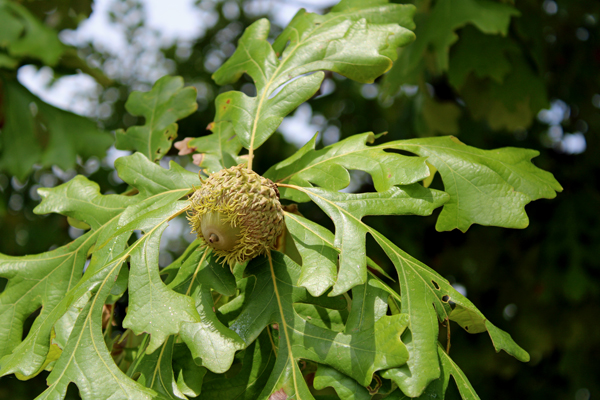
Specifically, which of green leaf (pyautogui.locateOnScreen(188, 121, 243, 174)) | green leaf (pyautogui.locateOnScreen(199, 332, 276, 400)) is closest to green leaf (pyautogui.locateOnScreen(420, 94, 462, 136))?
green leaf (pyautogui.locateOnScreen(188, 121, 243, 174))

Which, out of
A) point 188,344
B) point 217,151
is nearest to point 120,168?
point 217,151

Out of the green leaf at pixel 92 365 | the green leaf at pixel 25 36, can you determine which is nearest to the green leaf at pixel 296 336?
the green leaf at pixel 92 365

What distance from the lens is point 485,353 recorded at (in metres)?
4.28

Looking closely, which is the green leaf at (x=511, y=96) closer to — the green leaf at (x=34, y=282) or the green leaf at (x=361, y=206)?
the green leaf at (x=361, y=206)

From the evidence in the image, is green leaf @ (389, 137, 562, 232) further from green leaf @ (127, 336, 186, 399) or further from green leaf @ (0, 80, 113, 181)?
green leaf @ (0, 80, 113, 181)

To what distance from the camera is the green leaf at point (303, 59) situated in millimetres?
1340

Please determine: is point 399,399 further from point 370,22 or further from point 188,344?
point 370,22

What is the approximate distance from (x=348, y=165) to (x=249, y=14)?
4.88m

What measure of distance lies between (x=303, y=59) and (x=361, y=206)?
1.70ft

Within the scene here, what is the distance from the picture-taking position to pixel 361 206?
1.12 m

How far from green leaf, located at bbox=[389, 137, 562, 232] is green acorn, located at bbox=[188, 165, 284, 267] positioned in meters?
0.36

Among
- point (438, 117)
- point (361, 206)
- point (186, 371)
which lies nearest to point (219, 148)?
point (361, 206)

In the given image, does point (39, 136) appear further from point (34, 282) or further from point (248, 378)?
point (248, 378)

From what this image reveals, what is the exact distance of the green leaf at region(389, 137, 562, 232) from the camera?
1148 mm
